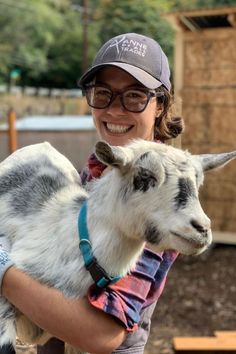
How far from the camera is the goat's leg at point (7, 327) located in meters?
1.78

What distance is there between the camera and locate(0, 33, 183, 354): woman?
175 centimetres

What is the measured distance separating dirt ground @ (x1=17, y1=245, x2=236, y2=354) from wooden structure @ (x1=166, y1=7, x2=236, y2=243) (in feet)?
1.95

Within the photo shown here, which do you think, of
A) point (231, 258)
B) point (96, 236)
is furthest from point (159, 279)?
point (231, 258)

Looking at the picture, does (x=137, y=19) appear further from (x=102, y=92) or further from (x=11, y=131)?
(x=102, y=92)

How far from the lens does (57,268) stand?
6.03 feet

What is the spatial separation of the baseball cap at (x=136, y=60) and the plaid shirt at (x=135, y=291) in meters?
0.56

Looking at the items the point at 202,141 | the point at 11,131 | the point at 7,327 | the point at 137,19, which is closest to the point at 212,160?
the point at 7,327

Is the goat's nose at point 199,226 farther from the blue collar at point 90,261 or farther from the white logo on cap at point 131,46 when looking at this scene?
the white logo on cap at point 131,46

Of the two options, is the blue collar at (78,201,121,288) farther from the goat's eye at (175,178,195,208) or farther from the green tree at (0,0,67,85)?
the green tree at (0,0,67,85)

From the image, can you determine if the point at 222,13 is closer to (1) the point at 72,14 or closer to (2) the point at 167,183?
(2) the point at 167,183

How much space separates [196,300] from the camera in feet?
17.8

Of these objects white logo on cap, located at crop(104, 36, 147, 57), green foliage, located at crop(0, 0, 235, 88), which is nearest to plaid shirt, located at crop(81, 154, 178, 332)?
white logo on cap, located at crop(104, 36, 147, 57)

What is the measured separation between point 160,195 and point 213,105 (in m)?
5.28

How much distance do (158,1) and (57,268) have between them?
73.6ft
